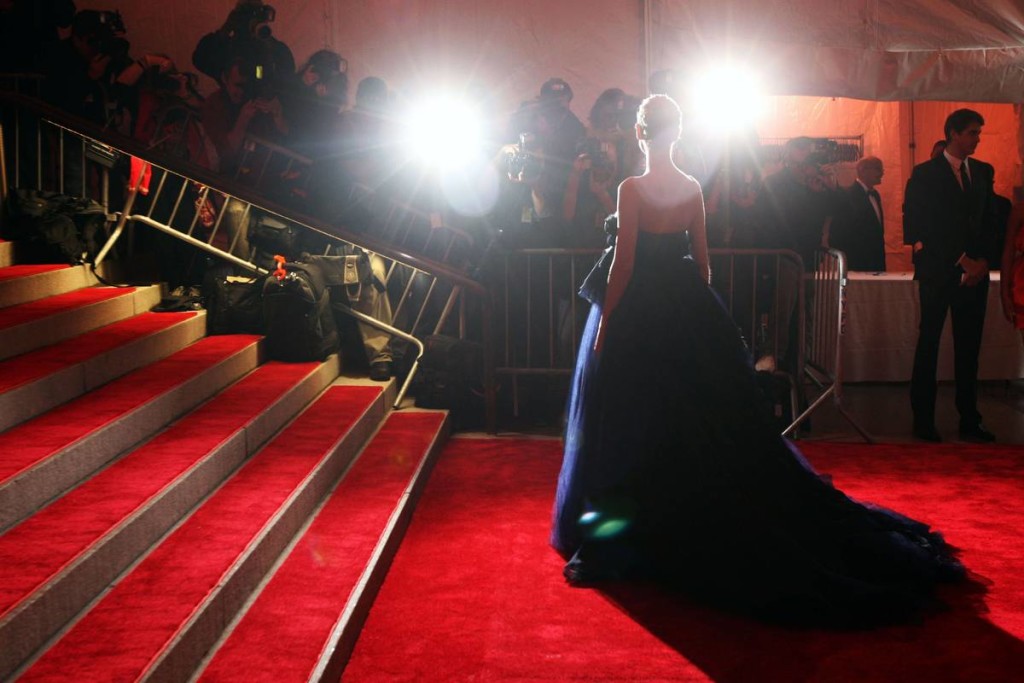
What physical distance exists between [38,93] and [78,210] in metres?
1.35

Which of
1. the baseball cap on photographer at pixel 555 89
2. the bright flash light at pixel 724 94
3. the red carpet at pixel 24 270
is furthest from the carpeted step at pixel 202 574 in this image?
the bright flash light at pixel 724 94

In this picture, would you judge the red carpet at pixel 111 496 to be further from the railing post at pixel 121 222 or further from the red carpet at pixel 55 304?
the railing post at pixel 121 222

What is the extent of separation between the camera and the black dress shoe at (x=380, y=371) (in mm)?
7230

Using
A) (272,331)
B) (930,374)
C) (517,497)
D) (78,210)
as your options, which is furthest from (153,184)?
(930,374)

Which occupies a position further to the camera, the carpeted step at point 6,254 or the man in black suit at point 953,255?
the man in black suit at point 953,255

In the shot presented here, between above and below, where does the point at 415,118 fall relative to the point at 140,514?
above

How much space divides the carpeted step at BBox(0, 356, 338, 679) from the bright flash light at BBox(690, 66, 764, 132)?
423 centimetres

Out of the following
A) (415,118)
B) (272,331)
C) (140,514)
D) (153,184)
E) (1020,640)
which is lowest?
(1020,640)

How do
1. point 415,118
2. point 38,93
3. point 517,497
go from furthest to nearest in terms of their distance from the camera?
1. point 415,118
2. point 38,93
3. point 517,497

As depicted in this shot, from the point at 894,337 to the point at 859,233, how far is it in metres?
1.10

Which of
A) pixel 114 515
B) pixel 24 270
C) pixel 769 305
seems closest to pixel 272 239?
pixel 24 270

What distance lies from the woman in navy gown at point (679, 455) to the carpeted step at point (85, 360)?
7.98 ft

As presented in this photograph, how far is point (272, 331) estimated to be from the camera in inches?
272

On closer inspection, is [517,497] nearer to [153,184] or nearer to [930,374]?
[930,374]
